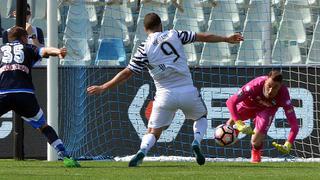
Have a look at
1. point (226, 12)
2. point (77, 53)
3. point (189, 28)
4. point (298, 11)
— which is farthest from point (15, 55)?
point (298, 11)

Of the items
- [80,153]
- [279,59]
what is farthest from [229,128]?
[279,59]

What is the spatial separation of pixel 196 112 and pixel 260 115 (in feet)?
7.49

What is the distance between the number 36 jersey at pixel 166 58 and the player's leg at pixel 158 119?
0.52ft

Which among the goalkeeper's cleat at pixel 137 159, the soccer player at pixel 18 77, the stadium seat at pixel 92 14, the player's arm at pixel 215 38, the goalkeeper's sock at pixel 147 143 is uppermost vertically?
the stadium seat at pixel 92 14

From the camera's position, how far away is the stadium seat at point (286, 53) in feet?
49.6

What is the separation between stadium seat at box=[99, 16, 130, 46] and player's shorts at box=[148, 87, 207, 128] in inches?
222

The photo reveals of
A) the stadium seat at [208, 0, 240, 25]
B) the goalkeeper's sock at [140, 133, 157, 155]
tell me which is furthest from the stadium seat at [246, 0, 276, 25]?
the goalkeeper's sock at [140, 133, 157, 155]

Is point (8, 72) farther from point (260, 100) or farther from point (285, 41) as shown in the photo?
point (285, 41)

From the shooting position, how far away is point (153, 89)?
13.3 meters

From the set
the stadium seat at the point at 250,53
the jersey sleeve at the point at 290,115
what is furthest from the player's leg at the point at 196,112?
the stadium seat at the point at 250,53

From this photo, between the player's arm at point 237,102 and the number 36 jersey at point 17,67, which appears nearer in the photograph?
the number 36 jersey at point 17,67

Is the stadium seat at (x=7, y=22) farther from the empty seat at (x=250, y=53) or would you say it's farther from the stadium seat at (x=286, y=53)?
the stadium seat at (x=286, y=53)

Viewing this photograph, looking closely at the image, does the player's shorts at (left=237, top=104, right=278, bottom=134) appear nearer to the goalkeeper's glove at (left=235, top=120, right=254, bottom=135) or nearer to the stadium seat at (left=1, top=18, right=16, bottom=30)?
the goalkeeper's glove at (left=235, top=120, right=254, bottom=135)

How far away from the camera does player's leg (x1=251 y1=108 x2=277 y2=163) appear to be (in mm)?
11820
